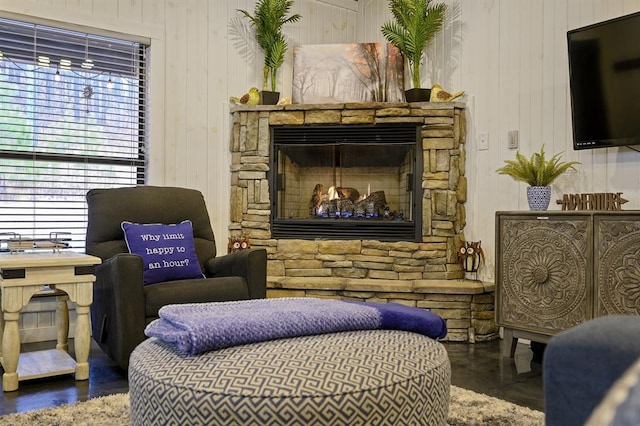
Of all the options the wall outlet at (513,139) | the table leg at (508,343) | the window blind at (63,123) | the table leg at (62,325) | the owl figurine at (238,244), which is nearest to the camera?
the table leg at (62,325)

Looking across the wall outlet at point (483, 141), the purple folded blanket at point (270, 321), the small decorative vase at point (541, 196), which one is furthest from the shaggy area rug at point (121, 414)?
the wall outlet at point (483, 141)

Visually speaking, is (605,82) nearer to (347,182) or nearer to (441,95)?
(441,95)

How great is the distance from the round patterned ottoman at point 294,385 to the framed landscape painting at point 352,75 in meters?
3.16

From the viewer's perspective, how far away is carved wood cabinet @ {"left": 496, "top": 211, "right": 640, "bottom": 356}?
266 cm

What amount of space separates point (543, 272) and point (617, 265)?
399 mm

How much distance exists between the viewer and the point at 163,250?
9.96 feet

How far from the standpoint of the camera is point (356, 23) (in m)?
5.01

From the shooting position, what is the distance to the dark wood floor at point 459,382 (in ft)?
7.82

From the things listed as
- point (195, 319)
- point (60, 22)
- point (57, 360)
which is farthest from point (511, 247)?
point (60, 22)

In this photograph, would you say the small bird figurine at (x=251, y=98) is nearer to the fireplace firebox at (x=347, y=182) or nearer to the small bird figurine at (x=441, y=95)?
the fireplace firebox at (x=347, y=182)

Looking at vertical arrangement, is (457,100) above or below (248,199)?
above

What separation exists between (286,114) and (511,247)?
1915mm

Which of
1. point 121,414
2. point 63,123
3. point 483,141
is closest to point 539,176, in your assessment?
point 483,141

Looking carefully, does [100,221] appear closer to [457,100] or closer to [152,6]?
[152,6]
